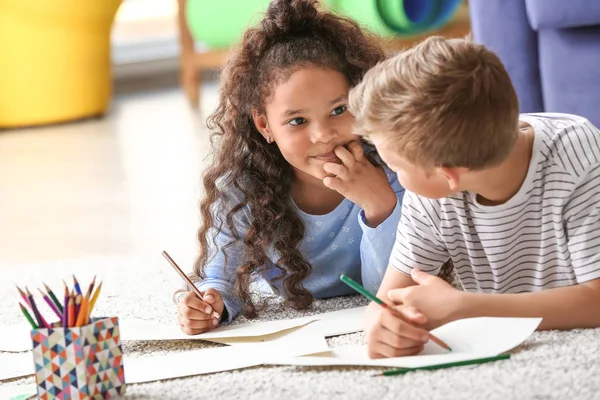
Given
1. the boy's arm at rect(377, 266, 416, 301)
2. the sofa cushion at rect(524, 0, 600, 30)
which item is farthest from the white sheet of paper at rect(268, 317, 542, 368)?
the sofa cushion at rect(524, 0, 600, 30)

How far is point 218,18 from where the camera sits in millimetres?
3578

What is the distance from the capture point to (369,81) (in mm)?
1099

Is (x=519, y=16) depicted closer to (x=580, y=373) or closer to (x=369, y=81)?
(x=369, y=81)

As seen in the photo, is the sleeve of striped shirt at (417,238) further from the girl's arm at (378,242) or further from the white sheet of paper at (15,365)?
the white sheet of paper at (15,365)

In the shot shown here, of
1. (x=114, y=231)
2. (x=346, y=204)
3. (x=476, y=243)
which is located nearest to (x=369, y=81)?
(x=476, y=243)

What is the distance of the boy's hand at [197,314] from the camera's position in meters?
1.30

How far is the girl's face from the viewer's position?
4.35 feet

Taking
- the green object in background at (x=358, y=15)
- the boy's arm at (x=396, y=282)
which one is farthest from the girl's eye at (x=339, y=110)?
the green object in background at (x=358, y=15)

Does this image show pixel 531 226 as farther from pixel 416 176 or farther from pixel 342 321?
pixel 342 321

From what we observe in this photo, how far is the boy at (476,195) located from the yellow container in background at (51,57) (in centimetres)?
258

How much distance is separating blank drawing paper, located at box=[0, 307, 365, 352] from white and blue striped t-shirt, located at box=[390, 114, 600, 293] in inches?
4.6

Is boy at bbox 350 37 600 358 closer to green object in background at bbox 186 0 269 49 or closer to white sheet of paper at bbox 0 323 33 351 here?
white sheet of paper at bbox 0 323 33 351

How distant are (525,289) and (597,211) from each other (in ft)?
0.56

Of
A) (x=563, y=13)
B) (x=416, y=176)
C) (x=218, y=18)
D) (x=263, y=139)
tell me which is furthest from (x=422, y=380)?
(x=218, y=18)
